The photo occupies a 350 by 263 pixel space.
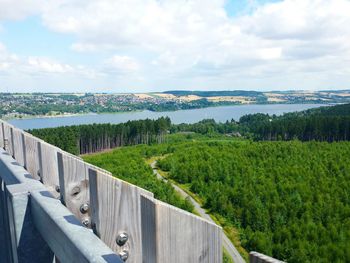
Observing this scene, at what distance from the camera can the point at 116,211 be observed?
1.16 metres

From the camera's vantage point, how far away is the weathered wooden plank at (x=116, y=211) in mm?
1100

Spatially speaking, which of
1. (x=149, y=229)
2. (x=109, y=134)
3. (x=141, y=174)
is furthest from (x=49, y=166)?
(x=109, y=134)

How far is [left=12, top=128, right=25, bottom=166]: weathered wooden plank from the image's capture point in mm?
2496

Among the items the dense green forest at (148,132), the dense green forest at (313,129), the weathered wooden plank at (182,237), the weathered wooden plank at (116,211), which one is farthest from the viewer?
the dense green forest at (313,129)

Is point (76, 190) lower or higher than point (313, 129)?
higher

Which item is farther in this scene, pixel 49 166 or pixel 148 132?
pixel 148 132

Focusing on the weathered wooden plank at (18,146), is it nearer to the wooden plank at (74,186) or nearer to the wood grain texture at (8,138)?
the wood grain texture at (8,138)

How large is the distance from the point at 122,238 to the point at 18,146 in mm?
1813

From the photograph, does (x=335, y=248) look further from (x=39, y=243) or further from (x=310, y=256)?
(x=39, y=243)

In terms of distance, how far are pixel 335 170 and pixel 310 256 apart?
2051 centimetres

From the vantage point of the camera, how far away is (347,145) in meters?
50.1

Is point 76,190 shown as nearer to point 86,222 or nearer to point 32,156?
point 86,222

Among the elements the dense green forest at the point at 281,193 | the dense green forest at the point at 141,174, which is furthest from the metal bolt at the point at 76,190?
the dense green forest at the point at 141,174

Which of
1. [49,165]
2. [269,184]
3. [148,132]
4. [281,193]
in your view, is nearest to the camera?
[49,165]
